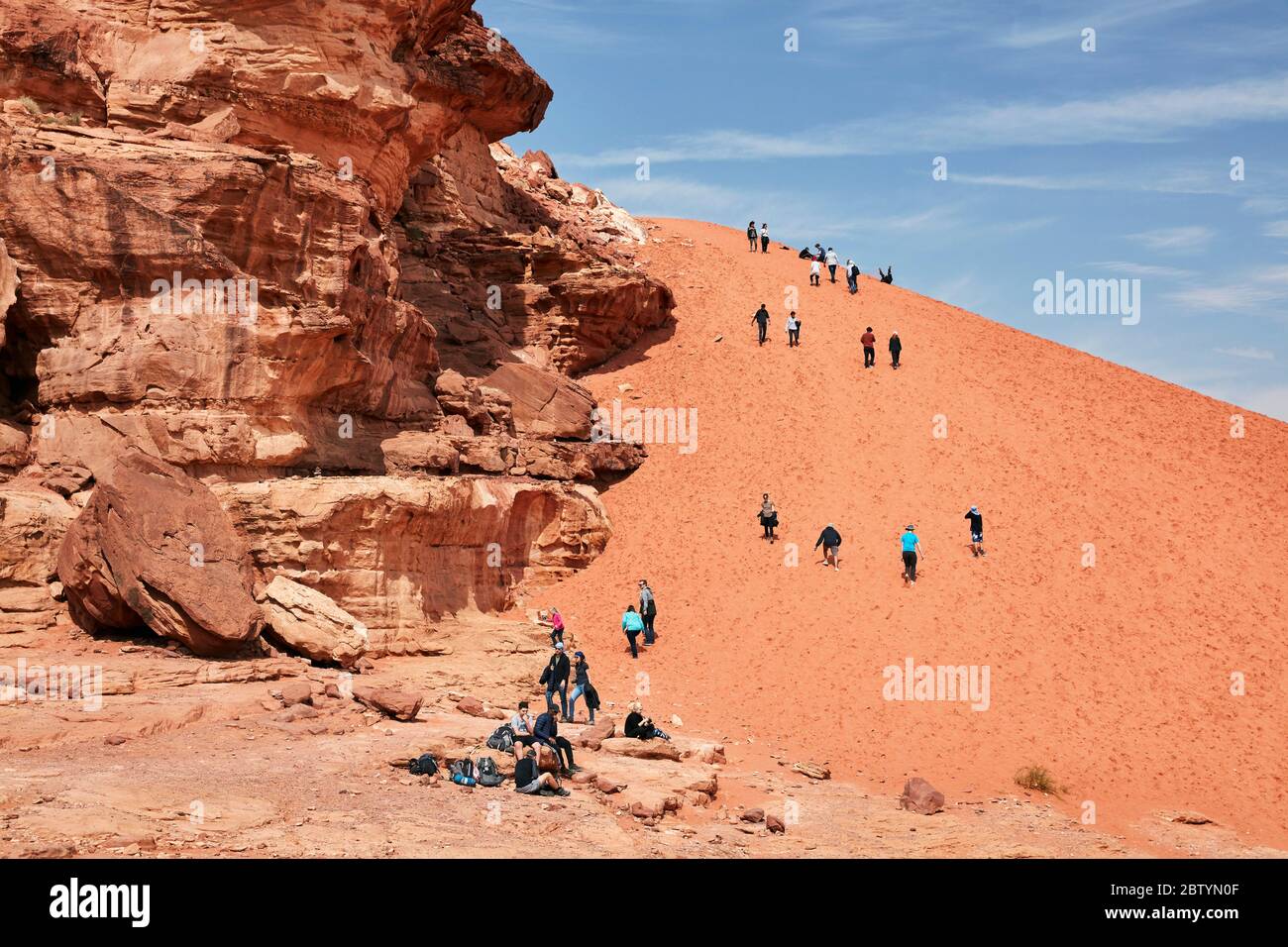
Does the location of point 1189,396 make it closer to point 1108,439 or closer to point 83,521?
point 1108,439

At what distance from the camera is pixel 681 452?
29219 mm

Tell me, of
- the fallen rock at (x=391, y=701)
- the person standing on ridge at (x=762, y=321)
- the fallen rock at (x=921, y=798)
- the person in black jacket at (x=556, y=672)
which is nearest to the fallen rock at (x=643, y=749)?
the person in black jacket at (x=556, y=672)

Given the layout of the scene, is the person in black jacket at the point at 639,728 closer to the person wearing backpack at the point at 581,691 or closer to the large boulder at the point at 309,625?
the person wearing backpack at the point at 581,691

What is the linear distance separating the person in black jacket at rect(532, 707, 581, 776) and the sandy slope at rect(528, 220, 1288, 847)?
4659 millimetres

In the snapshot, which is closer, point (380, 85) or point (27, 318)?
point (27, 318)

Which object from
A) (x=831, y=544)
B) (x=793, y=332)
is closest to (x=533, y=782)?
(x=831, y=544)

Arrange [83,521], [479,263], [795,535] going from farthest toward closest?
1. [479,263]
2. [795,535]
3. [83,521]

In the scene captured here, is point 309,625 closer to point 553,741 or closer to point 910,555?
point 553,741

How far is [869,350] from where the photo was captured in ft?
105

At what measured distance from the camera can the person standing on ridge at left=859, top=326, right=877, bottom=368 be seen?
3178 cm

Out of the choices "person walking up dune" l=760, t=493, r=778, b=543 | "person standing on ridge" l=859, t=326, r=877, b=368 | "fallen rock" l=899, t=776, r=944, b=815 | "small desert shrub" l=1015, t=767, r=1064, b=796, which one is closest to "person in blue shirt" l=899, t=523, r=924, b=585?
"person walking up dune" l=760, t=493, r=778, b=543

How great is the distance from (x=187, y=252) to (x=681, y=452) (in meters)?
13.9

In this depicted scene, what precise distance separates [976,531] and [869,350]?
9.25 m
